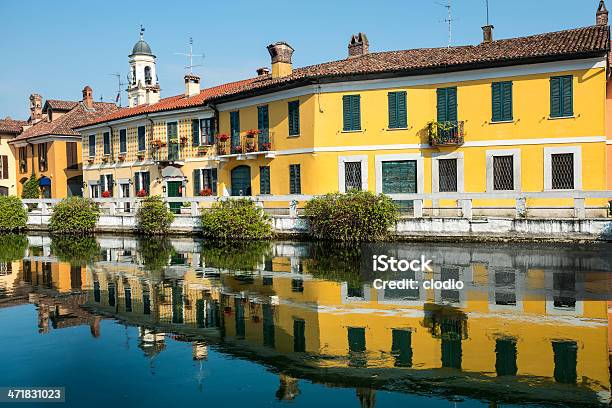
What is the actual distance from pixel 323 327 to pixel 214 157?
2493cm

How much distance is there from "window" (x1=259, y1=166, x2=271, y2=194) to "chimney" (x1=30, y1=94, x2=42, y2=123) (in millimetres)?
35163

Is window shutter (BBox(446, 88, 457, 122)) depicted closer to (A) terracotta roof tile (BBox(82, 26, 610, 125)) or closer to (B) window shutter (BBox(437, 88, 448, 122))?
(B) window shutter (BBox(437, 88, 448, 122))

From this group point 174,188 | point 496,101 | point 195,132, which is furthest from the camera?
point 174,188

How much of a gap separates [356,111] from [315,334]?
1936 cm

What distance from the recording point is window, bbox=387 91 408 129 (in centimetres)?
2806

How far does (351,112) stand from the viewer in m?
28.9

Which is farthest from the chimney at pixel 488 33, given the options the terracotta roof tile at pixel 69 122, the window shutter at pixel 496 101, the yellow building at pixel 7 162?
the yellow building at pixel 7 162

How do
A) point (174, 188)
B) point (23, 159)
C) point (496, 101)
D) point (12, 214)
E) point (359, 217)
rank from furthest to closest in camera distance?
point (23, 159)
point (174, 188)
point (12, 214)
point (496, 101)
point (359, 217)

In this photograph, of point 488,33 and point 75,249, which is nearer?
point 75,249

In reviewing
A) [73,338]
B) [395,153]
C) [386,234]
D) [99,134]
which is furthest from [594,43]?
[99,134]

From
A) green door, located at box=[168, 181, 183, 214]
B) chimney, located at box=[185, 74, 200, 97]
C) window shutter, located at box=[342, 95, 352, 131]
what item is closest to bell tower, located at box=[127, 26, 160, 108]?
chimney, located at box=[185, 74, 200, 97]

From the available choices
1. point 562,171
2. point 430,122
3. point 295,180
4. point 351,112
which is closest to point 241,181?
point 295,180

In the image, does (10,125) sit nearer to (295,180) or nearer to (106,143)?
(106,143)

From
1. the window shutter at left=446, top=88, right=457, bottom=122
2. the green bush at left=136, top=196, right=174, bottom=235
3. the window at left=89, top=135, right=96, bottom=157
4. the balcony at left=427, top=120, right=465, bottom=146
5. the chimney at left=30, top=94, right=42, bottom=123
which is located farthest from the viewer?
the chimney at left=30, top=94, right=42, bottom=123
